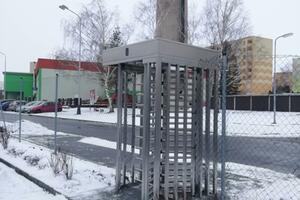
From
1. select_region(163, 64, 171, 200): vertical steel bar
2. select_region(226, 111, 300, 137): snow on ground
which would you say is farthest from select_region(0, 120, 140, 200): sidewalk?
select_region(226, 111, 300, 137): snow on ground

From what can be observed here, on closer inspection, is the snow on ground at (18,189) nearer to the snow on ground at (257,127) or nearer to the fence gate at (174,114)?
the fence gate at (174,114)

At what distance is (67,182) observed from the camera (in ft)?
22.6

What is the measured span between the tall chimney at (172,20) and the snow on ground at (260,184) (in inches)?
106

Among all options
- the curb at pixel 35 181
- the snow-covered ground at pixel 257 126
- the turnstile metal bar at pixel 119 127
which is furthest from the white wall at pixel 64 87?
the turnstile metal bar at pixel 119 127

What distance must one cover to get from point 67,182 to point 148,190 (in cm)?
204

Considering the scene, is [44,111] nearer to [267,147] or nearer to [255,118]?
[255,118]

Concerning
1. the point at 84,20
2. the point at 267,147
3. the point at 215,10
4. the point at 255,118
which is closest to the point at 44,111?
the point at 84,20

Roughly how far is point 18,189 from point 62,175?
0.83 metres

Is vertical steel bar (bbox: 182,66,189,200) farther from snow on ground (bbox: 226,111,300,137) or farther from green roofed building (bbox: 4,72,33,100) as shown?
green roofed building (bbox: 4,72,33,100)

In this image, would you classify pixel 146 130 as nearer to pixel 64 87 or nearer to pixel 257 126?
pixel 257 126

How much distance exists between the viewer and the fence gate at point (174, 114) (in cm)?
537

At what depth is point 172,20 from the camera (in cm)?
642

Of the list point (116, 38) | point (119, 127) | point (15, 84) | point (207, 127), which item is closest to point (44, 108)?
point (116, 38)

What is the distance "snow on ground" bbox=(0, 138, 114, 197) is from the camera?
6.58m
